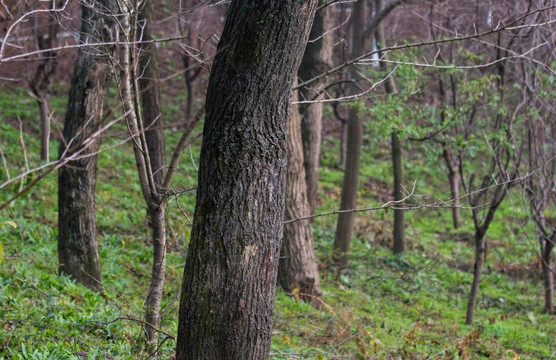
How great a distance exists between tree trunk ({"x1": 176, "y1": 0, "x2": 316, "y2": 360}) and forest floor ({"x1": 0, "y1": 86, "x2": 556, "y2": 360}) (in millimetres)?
677

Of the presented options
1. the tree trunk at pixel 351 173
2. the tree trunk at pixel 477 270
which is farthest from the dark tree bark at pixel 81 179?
the tree trunk at pixel 477 270

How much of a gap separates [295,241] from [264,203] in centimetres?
543

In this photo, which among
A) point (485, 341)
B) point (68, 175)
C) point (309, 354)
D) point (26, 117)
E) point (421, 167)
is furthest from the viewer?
point (421, 167)

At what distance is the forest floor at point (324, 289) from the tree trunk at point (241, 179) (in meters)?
0.68

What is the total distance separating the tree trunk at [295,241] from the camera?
28.3 ft

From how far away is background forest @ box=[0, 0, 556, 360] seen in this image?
3291 millimetres

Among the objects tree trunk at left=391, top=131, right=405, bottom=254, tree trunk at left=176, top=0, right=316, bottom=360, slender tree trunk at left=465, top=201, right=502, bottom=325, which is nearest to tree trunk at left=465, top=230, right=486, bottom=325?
slender tree trunk at left=465, top=201, right=502, bottom=325

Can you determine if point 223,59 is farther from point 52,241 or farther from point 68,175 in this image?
point 52,241

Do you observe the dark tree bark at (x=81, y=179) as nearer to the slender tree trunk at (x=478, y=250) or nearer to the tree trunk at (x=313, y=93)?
the tree trunk at (x=313, y=93)

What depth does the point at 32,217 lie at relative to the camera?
29.6 feet

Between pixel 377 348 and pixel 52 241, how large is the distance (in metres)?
5.06

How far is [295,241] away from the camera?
8.70 meters

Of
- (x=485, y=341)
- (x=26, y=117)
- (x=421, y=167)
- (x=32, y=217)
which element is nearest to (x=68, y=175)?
(x=32, y=217)

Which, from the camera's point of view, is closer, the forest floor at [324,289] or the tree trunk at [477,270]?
the forest floor at [324,289]
